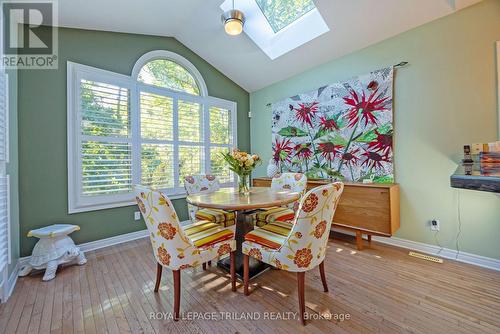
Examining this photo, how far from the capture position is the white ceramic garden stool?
6.78 ft

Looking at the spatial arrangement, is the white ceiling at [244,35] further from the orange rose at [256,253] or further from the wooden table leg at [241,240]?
the orange rose at [256,253]

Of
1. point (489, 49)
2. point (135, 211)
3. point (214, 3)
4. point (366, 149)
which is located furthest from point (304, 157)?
point (135, 211)

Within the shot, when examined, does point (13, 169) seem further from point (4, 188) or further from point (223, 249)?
point (223, 249)

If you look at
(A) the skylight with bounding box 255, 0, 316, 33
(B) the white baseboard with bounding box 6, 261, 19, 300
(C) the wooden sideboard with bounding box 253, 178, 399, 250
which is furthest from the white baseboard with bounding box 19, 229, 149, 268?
(A) the skylight with bounding box 255, 0, 316, 33

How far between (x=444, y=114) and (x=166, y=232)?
120 inches

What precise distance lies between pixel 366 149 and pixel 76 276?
3.64 metres

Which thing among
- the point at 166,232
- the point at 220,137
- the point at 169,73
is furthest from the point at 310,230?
the point at 169,73

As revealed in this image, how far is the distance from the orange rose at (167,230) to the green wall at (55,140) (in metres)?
1.92

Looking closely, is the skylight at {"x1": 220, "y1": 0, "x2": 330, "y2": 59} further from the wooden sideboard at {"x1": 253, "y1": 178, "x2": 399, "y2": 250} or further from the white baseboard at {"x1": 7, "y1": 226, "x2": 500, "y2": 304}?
the white baseboard at {"x1": 7, "y1": 226, "x2": 500, "y2": 304}

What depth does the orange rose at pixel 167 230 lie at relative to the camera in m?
1.42

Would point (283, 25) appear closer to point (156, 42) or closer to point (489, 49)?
point (156, 42)

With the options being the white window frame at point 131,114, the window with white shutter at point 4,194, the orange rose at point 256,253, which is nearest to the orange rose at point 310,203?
the orange rose at point 256,253

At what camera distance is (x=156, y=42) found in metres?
3.33

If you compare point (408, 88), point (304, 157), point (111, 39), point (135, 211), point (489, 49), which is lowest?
point (135, 211)
